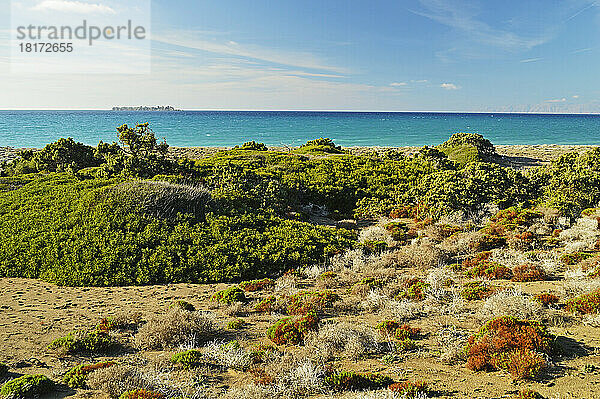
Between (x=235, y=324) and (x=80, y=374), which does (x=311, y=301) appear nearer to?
(x=235, y=324)

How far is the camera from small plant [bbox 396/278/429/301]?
1155 centimetres

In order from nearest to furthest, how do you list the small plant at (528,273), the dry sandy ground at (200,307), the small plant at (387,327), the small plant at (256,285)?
the dry sandy ground at (200,307) < the small plant at (387,327) < the small plant at (528,273) < the small plant at (256,285)

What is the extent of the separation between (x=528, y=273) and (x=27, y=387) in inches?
540

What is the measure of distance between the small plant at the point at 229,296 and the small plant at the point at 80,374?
14.2ft

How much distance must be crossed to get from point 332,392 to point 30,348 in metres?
7.69

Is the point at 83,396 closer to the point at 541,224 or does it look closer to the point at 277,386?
the point at 277,386

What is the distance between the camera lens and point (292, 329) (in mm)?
9797

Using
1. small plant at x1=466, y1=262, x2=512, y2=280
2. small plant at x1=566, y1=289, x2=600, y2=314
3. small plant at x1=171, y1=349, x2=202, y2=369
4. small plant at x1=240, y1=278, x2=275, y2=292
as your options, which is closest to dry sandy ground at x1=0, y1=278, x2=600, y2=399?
small plant at x1=566, y1=289, x2=600, y2=314

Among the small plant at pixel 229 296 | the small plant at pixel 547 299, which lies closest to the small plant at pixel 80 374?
the small plant at pixel 229 296

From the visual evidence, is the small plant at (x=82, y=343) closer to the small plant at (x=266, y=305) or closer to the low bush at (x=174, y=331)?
the low bush at (x=174, y=331)

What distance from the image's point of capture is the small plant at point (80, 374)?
775 cm

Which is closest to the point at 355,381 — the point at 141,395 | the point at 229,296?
the point at 141,395

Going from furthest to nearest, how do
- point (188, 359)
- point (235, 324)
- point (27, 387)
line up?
1. point (235, 324)
2. point (188, 359)
3. point (27, 387)

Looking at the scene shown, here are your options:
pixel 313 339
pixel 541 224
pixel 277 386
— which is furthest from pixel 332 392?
pixel 541 224
